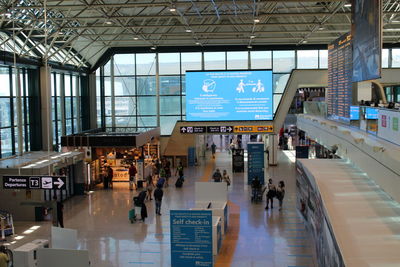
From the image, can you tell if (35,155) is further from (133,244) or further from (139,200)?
(133,244)

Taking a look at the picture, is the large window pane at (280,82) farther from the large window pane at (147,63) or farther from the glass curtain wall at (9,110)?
the glass curtain wall at (9,110)

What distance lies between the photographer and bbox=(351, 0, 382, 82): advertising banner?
10250 millimetres

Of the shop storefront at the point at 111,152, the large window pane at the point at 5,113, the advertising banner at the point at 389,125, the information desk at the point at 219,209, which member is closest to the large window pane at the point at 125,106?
the shop storefront at the point at 111,152

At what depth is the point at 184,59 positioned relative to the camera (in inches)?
1391

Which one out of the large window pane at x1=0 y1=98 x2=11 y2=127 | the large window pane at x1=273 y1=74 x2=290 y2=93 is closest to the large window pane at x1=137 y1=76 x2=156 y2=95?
the large window pane at x1=273 y1=74 x2=290 y2=93

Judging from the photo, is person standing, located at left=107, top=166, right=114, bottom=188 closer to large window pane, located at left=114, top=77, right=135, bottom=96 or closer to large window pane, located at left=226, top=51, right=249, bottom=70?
large window pane, located at left=114, top=77, right=135, bottom=96

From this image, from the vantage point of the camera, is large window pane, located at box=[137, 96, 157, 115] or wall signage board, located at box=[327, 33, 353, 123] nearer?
wall signage board, located at box=[327, 33, 353, 123]

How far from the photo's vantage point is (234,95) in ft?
97.9

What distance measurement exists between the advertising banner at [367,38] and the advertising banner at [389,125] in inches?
34.6

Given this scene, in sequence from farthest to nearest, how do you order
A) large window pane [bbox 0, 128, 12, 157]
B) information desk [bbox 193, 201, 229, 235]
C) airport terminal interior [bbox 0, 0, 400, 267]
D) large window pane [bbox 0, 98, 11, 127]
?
large window pane [bbox 0, 128, 12, 157] → large window pane [bbox 0, 98, 11, 127] → information desk [bbox 193, 201, 229, 235] → airport terminal interior [bbox 0, 0, 400, 267]

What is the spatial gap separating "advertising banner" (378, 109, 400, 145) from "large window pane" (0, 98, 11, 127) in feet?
58.1

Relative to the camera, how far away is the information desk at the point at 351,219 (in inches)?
272

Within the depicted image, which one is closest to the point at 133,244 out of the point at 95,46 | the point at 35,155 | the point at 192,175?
the point at 35,155

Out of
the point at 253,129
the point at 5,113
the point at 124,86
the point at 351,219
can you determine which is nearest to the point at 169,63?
the point at 124,86
